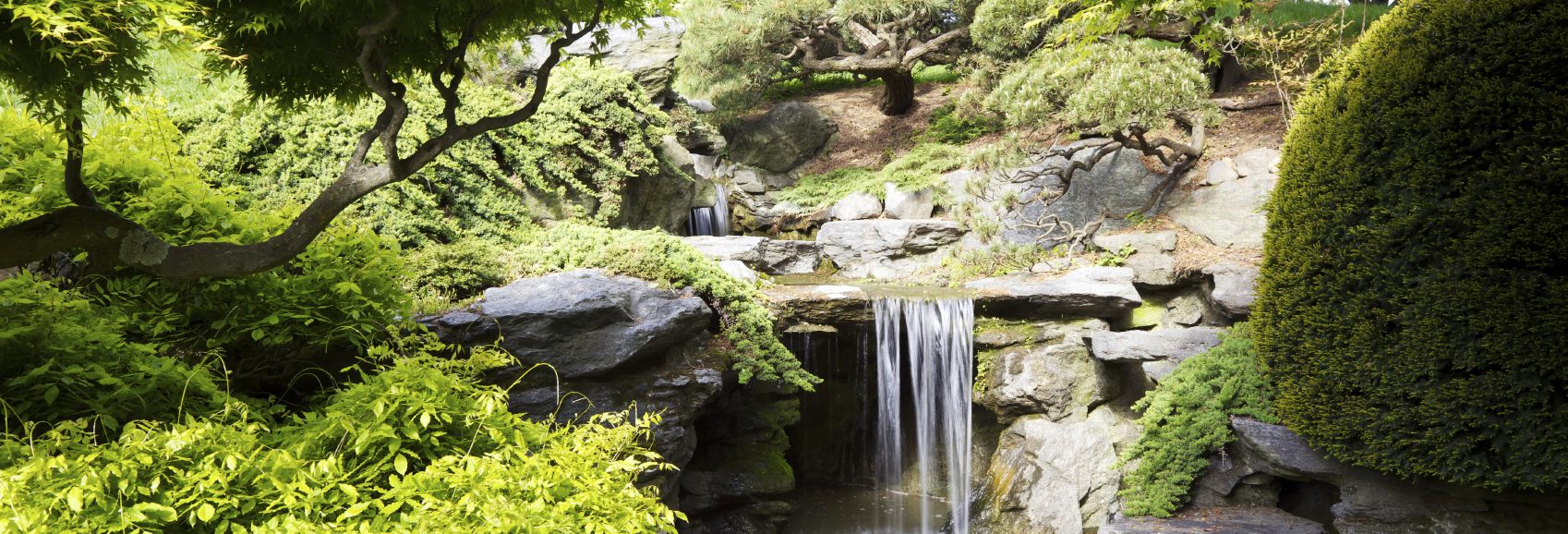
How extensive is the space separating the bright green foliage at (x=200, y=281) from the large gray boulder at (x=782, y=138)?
467 inches

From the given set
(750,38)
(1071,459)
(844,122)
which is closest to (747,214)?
(750,38)

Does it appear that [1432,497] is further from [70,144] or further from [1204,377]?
[70,144]

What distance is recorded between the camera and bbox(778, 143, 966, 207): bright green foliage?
1396 cm

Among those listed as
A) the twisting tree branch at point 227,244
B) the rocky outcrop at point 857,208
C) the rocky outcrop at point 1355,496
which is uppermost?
the twisting tree branch at point 227,244

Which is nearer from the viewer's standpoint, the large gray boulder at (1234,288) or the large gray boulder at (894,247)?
the large gray boulder at (1234,288)

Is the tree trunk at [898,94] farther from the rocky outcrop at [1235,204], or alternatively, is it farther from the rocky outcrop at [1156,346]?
the rocky outcrop at [1156,346]

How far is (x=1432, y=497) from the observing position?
18.4 ft

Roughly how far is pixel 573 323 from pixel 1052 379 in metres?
4.76

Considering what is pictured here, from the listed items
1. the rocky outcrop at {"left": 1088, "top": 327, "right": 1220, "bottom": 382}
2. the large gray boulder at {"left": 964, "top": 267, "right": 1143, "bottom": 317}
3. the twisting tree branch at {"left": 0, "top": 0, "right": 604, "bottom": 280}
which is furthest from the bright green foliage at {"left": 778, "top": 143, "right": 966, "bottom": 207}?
the twisting tree branch at {"left": 0, "top": 0, "right": 604, "bottom": 280}

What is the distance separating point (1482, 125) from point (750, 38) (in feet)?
37.8

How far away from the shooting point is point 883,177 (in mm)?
14273

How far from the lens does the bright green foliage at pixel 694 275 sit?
7.61 meters

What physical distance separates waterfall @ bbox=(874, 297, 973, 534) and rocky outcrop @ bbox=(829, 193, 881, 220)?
4.62 m

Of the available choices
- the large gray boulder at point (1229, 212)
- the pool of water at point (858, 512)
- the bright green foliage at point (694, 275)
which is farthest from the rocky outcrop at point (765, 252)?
the large gray boulder at point (1229, 212)
